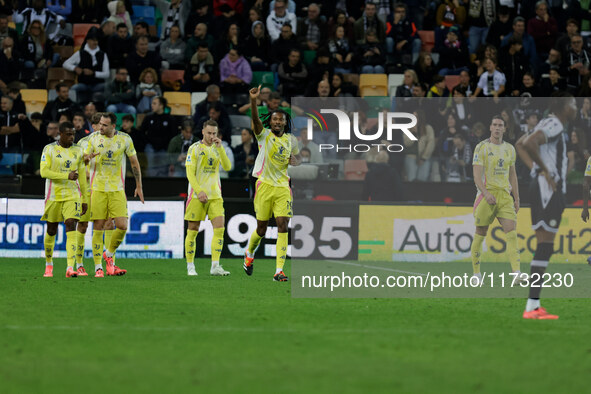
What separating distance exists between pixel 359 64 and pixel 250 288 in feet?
36.1

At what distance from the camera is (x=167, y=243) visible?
1777 cm

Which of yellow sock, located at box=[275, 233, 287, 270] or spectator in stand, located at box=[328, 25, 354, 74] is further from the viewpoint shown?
spectator in stand, located at box=[328, 25, 354, 74]

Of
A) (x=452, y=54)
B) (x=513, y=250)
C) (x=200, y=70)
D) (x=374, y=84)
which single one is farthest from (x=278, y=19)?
(x=513, y=250)

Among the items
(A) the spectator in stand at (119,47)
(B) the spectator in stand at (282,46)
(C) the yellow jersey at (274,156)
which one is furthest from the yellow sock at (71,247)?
(B) the spectator in stand at (282,46)

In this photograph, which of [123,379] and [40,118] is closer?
[123,379]

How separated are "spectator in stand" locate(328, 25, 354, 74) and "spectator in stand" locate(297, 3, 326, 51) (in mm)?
384

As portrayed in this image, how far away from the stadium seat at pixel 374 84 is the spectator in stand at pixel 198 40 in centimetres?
353

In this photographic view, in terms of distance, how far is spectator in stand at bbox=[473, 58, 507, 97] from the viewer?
20359mm

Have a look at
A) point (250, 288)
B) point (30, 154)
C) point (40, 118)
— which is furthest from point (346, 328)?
point (40, 118)

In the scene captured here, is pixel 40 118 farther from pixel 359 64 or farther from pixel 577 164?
pixel 577 164

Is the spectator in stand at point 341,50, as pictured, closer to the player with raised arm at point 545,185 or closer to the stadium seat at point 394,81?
the stadium seat at point 394,81

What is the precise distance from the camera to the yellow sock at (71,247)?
13500 millimetres

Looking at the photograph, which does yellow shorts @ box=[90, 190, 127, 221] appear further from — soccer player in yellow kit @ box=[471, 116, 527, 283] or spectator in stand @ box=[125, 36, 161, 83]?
spectator in stand @ box=[125, 36, 161, 83]

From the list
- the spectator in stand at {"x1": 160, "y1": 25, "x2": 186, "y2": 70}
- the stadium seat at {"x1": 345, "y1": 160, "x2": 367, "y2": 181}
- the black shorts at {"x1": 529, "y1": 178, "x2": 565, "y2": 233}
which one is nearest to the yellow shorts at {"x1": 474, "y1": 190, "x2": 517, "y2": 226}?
the stadium seat at {"x1": 345, "y1": 160, "x2": 367, "y2": 181}
